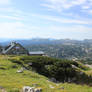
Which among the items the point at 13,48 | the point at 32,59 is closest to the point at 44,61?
the point at 32,59

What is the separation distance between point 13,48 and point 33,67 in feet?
96.2

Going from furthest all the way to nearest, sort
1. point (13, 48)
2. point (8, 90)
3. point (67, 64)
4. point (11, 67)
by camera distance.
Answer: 1. point (13, 48)
2. point (67, 64)
3. point (11, 67)
4. point (8, 90)

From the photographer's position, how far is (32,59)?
39.2 metres

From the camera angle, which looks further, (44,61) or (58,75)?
(44,61)

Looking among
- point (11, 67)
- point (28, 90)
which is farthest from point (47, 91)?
point (11, 67)

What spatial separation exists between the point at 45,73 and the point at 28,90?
22.4 meters

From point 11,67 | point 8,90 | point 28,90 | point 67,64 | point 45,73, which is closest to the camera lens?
point 28,90

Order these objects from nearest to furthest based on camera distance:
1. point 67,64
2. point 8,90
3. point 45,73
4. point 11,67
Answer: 1. point 8,90
2. point 11,67
3. point 45,73
4. point 67,64

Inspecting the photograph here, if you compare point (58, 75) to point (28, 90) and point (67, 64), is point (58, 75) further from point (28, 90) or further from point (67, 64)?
point (28, 90)

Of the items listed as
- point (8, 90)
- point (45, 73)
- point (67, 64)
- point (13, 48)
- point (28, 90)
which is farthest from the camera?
point (13, 48)

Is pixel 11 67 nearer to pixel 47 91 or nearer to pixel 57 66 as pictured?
pixel 57 66

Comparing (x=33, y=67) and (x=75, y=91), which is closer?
(x=75, y=91)

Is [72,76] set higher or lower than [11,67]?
lower

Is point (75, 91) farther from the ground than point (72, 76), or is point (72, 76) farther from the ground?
point (75, 91)
